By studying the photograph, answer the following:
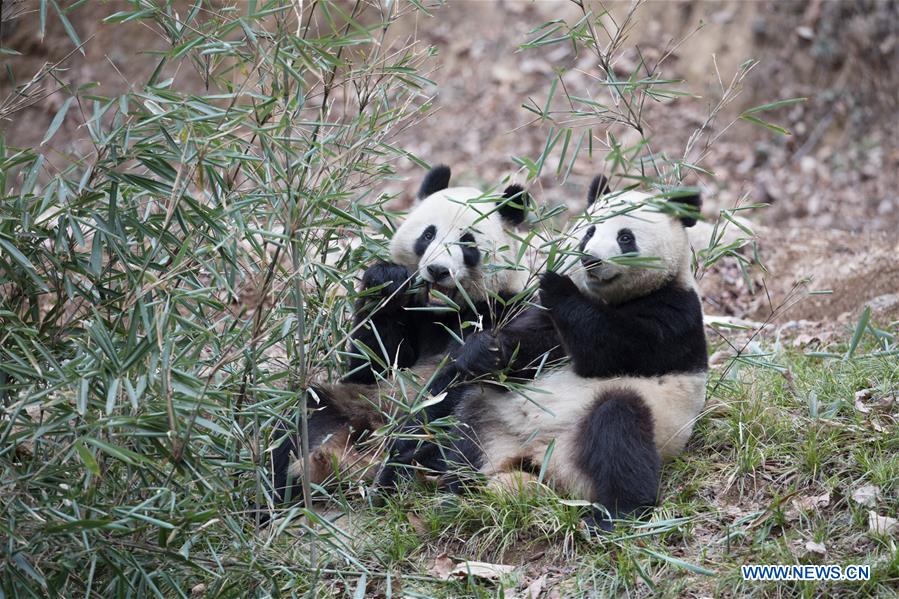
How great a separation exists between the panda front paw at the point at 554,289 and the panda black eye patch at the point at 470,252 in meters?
0.47

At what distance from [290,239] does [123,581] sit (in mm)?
1513

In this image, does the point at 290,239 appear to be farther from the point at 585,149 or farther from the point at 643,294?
the point at 585,149

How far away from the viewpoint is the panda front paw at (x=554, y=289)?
447cm

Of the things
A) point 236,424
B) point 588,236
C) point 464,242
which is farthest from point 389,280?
point 236,424

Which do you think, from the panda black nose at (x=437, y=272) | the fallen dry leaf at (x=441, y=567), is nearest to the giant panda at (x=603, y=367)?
the panda black nose at (x=437, y=272)

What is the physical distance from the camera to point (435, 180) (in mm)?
5281

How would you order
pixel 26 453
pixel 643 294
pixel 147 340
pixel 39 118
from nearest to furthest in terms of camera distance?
pixel 147 340 < pixel 26 453 < pixel 643 294 < pixel 39 118

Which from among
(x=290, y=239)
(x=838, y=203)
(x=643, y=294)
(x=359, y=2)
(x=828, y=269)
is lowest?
(x=838, y=203)

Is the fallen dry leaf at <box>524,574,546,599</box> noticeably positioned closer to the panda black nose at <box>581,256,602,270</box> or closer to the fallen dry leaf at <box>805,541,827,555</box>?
the fallen dry leaf at <box>805,541,827,555</box>

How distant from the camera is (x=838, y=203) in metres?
10.7

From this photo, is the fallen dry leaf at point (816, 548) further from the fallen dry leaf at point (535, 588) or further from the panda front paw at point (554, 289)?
the panda front paw at point (554, 289)

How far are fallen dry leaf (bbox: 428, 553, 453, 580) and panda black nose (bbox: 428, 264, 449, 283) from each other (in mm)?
1365

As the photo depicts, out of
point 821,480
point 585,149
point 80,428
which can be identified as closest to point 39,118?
point 585,149

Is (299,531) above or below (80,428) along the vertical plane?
below
